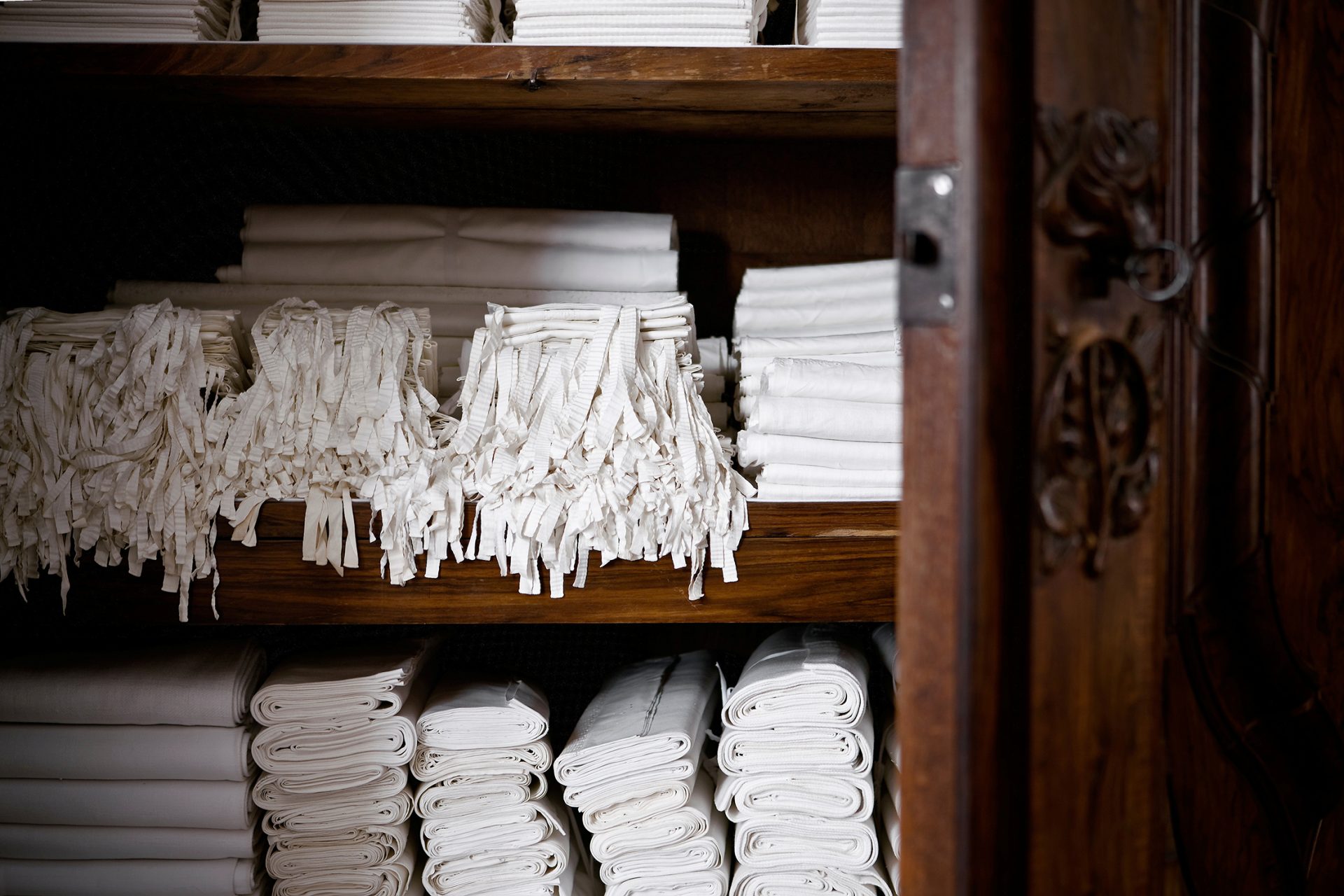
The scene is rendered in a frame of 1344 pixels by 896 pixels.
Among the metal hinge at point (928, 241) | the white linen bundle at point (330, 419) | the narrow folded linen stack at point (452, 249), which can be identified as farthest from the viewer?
the narrow folded linen stack at point (452, 249)

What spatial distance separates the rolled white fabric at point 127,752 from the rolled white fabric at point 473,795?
0.68 ft

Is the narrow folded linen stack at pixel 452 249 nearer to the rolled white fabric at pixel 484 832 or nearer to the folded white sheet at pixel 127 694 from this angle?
the folded white sheet at pixel 127 694

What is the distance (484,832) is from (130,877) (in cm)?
40

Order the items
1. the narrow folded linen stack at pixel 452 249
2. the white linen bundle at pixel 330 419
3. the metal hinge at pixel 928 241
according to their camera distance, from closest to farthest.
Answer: the metal hinge at pixel 928 241
the white linen bundle at pixel 330 419
the narrow folded linen stack at pixel 452 249

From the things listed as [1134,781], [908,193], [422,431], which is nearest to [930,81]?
[908,193]

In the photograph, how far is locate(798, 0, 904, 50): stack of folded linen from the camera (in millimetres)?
1011

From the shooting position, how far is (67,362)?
993 mm


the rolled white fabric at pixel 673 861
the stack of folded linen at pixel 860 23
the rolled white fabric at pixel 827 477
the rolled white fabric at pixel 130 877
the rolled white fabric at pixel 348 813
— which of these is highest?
the stack of folded linen at pixel 860 23

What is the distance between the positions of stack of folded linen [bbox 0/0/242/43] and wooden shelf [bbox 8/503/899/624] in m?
0.55

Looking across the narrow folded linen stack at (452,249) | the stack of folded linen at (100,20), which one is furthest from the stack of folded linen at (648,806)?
the stack of folded linen at (100,20)

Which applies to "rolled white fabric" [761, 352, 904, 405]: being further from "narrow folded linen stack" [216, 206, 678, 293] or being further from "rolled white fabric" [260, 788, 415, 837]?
"rolled white fabric" [260, 788, 415, 837]

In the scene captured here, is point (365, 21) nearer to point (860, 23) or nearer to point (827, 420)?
point (860, 23)

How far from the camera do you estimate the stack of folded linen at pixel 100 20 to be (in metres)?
1.01

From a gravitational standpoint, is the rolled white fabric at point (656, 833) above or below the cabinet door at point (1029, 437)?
below
